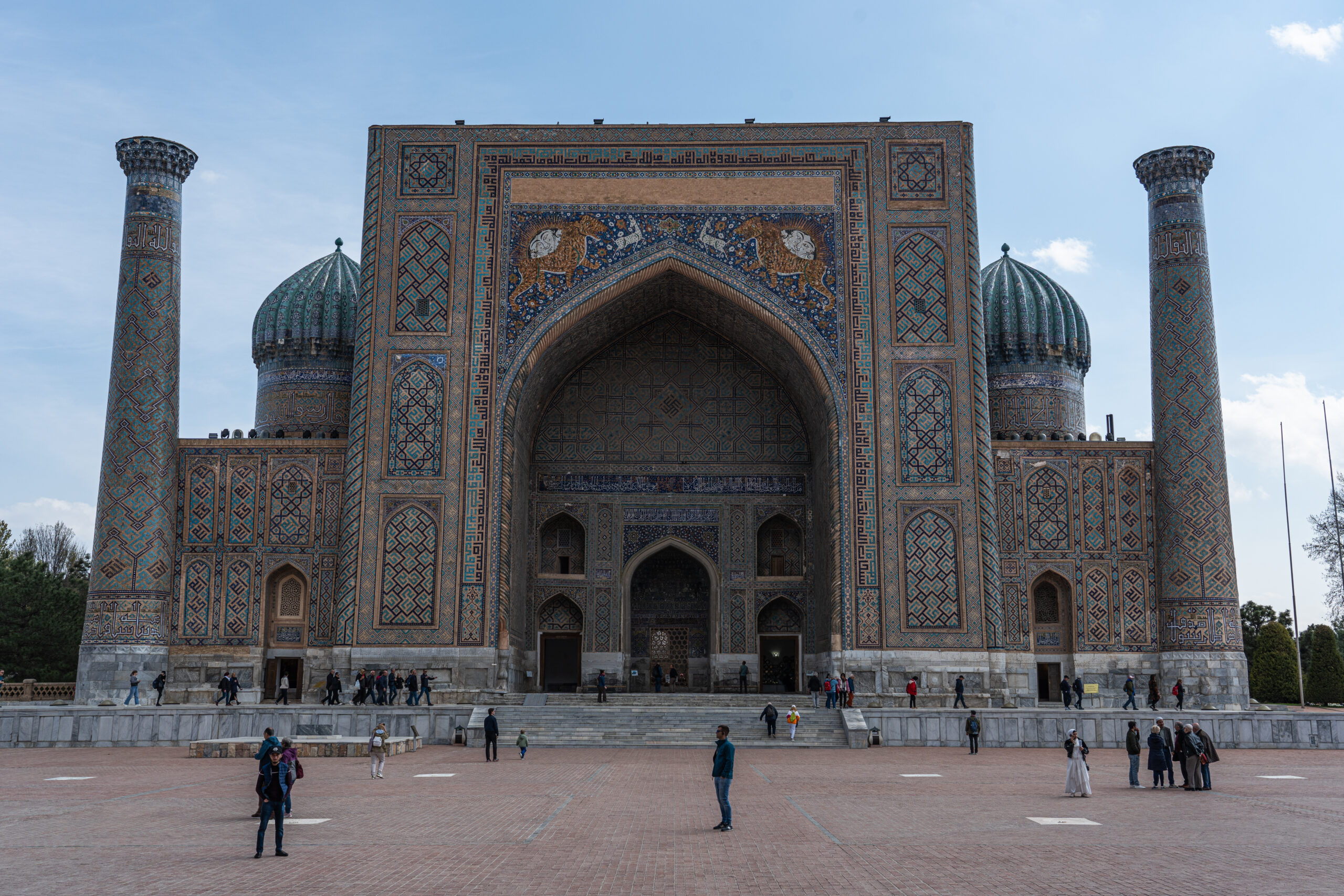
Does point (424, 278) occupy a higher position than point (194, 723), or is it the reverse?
point (424, 278)

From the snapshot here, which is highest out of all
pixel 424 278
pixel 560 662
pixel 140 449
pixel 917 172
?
pixel 917 172

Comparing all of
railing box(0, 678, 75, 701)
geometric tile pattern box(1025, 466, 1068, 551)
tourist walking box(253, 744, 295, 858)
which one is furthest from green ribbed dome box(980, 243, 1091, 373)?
tourist walking box(253, 744, 295, 858)

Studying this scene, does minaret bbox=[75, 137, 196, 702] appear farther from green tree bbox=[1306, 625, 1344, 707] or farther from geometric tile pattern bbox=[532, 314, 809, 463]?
green tree bbox=[1306, 625, 1344, 707]

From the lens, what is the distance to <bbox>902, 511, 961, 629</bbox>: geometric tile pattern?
14906mm

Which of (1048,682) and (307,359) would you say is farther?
(307,359)

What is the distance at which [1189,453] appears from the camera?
1573 centimetres

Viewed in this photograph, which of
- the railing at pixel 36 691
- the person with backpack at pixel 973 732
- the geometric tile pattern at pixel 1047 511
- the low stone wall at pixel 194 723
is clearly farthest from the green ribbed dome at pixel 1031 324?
the railing at pixel 36 691

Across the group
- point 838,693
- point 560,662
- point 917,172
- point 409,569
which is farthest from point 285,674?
point 917,172

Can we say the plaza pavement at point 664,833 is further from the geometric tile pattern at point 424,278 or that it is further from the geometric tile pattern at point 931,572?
the geometric tile pattern at point 424,278

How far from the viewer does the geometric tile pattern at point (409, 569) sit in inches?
587

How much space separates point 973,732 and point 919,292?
6.15m

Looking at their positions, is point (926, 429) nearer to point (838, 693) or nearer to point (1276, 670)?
point (838, 693)

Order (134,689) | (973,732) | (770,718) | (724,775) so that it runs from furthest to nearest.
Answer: (134,689) → (770,718) → (973,732) → (724,775)

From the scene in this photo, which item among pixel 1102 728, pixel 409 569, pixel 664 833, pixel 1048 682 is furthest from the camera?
pixel 1048 682
